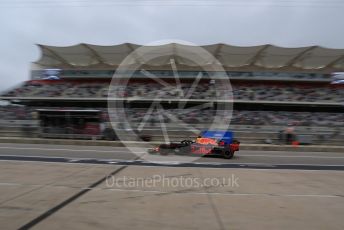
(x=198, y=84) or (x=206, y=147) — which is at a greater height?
(x=198, y=84)

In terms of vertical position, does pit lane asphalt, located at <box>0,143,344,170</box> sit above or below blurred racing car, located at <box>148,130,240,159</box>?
below

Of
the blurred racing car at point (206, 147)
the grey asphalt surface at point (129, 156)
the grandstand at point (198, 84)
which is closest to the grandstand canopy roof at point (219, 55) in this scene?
the grandstand at point (198, 84)

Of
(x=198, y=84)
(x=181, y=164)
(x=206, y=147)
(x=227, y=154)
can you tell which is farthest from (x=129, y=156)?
(x=198, y=84)

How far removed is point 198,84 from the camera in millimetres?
51312

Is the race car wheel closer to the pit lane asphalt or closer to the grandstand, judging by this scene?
the pit lane asphalt

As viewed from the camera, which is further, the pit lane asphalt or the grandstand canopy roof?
the grandstand canopy roof

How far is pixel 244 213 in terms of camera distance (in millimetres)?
7176

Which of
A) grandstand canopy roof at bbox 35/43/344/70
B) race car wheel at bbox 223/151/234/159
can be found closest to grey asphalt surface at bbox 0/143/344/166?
race car wheel at bbox 223/151/234/159

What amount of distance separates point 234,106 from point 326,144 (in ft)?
60.5

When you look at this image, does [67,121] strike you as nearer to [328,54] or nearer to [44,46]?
[44,46]

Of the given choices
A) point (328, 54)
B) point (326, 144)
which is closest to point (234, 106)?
point (328, 54)

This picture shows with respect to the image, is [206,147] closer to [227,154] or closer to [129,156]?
[227,154]

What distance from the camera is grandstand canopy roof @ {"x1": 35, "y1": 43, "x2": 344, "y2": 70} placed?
156 ft

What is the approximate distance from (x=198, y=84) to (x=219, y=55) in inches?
171
